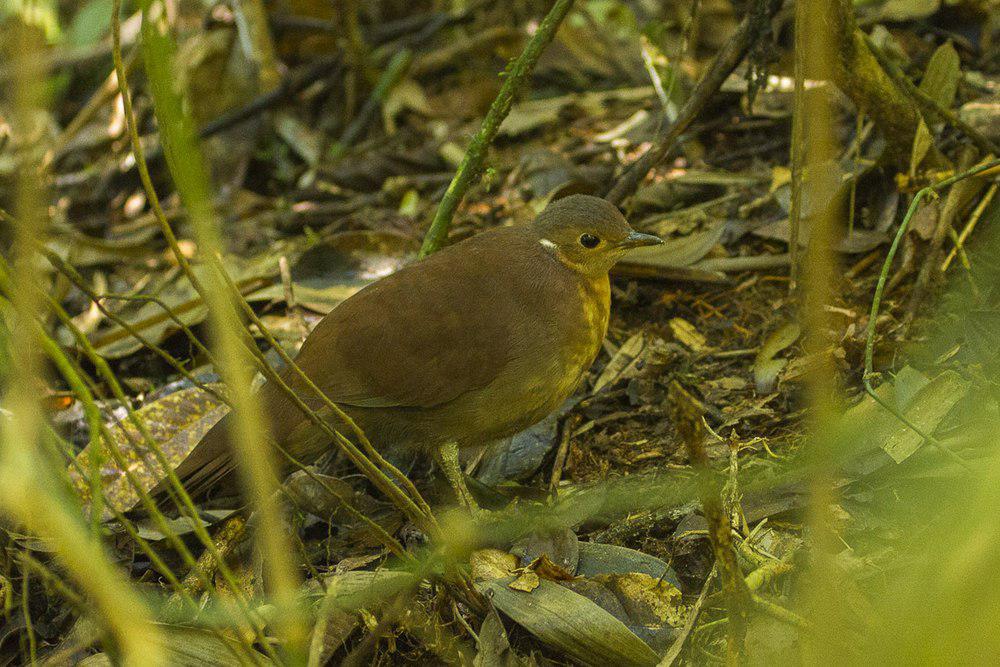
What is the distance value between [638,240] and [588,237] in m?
0.18

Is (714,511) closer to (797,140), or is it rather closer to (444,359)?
(444,359)

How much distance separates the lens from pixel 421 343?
3.41 m

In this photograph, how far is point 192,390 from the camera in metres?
4.00

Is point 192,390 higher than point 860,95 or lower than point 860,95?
lower

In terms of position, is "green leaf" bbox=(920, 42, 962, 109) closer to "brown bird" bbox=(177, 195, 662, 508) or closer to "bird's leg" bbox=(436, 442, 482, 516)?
"brown bird" bbox=(177, 195, 662, 508)

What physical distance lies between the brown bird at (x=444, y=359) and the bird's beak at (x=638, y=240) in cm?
28

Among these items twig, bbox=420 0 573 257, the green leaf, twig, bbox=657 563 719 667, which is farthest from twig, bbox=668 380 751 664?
the green leaf

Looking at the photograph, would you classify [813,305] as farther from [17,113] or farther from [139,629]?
[17,113]

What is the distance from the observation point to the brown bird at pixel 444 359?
3.39m

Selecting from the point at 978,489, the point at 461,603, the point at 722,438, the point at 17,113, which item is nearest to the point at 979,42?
the point at 722,438

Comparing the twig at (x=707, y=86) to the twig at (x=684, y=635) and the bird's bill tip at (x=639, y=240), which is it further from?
the twig at (x=684, y=635)

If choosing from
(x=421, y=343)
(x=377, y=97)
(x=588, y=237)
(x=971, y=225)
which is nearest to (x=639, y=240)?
(x=588, y=237)

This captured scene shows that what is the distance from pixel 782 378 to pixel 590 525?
0.86 metres

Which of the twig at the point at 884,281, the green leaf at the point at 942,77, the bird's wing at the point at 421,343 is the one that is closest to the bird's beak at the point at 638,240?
the bird's wing at the point at 421,343
